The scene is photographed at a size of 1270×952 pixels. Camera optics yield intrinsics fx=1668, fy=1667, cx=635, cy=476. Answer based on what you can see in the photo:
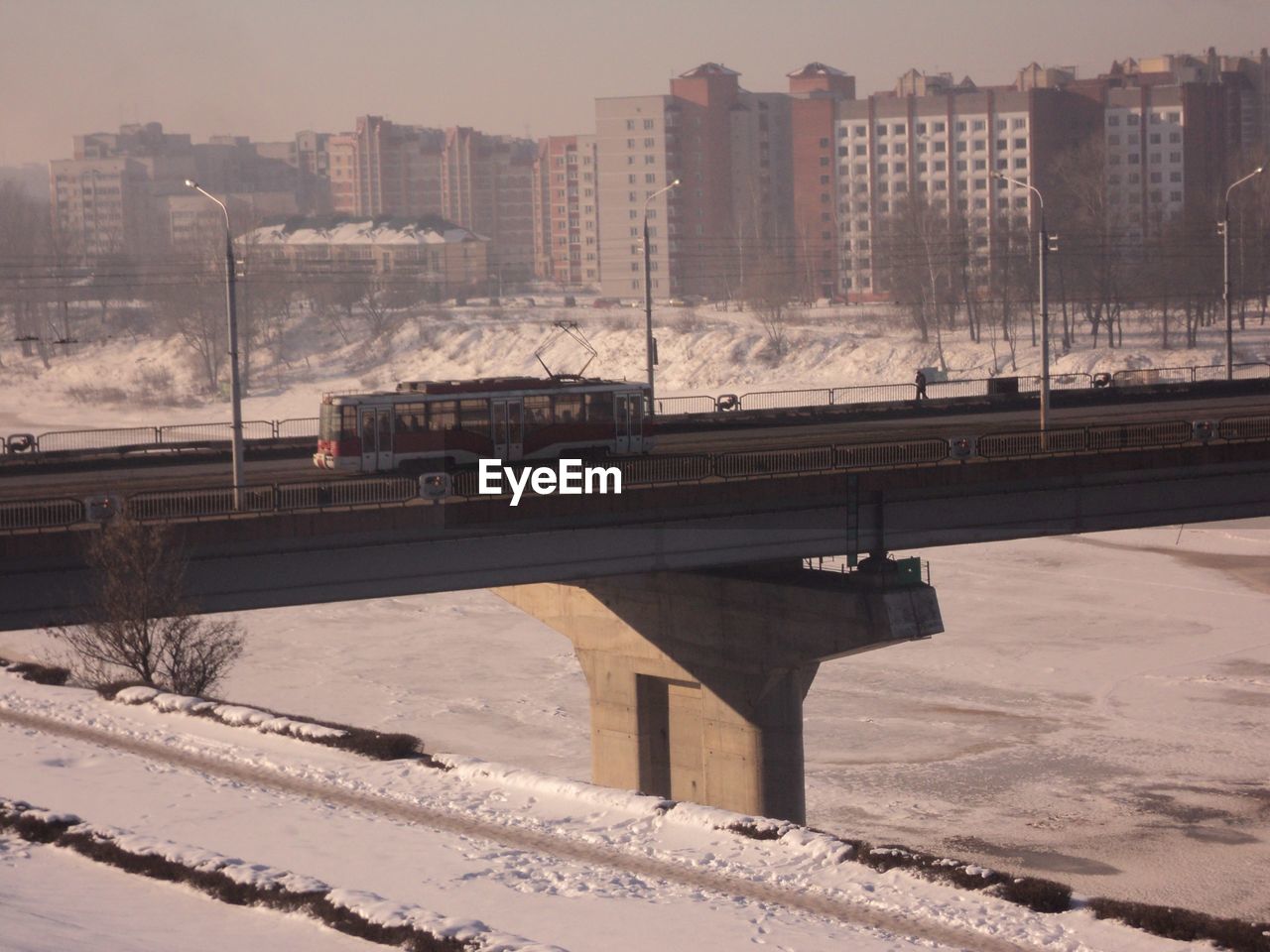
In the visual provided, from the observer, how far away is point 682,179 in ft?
613

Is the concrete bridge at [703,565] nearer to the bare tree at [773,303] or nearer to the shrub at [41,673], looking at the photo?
the shrub at [41,673]

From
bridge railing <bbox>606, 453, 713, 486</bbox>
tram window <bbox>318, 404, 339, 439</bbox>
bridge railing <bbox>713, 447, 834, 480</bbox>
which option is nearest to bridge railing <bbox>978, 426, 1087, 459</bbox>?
bridge railing <bbox>713, 447, 834, 480</bbox>

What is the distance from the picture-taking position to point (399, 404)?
122 feet

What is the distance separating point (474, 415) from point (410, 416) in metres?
1.56

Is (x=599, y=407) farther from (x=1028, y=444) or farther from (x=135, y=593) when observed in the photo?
(x=135, y=593)

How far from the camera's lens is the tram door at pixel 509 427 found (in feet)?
126

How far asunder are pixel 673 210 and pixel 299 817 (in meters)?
169

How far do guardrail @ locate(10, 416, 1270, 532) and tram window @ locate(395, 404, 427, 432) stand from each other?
214cm

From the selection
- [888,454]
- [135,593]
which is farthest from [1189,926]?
[135,593]

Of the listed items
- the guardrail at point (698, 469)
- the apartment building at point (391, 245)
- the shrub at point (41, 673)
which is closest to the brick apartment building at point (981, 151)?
the apartment building at point (391, 245)

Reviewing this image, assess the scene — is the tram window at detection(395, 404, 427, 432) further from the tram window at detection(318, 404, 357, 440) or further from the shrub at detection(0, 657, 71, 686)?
the shrub at detection(0, 657, 71, 686)

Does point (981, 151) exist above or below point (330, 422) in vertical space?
above

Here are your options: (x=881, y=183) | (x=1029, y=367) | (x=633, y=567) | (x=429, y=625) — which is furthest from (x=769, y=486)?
(x=881, y=183)

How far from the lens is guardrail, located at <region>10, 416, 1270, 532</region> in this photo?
96.4 feet
